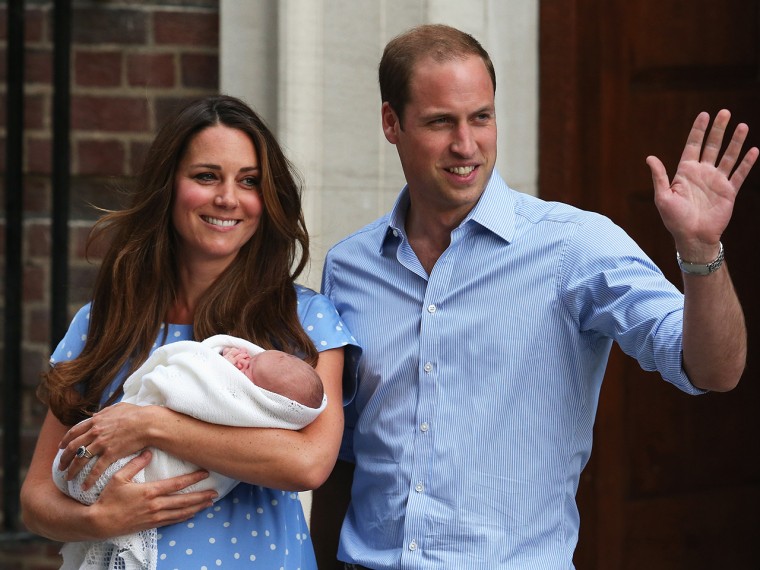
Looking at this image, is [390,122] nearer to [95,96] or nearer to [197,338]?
[197,338]

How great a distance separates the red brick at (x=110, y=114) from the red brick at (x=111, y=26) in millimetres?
183

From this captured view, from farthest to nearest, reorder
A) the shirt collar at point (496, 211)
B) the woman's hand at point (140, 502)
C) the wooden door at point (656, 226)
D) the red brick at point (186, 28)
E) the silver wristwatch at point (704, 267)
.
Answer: the wooden door at point (656, 226) < the red brick at point (186, 28) < the shirt collar at point (496, 211) < the woman's hand at point (140, 502) < the silver wristwatch at point (704, 267)

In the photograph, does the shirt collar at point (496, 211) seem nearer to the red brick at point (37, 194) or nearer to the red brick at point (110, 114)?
the red brick at point (110, 114)

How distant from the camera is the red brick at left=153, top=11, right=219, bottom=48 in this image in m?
3.87

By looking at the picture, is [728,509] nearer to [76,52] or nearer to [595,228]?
[595,228]

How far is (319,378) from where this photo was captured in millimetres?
2502

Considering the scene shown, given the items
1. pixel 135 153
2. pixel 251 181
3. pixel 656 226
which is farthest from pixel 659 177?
pixel 135 153

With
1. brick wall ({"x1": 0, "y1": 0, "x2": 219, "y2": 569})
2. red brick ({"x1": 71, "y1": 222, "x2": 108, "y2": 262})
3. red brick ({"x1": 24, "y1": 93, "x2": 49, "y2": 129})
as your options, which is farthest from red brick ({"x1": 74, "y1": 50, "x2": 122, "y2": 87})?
red brick ({"x1": 71, "y1": 222, "x2": 108, "y2": 262})

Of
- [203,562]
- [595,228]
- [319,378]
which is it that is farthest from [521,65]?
[203,562]

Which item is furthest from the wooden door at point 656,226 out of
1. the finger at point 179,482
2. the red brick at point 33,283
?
the finger at point 179,482

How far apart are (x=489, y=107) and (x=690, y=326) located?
690 millimetres

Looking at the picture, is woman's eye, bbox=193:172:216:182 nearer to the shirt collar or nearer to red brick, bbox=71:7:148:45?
the shirt collar

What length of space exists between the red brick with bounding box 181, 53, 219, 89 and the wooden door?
1.08 meters

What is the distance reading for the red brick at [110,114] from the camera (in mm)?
3883
